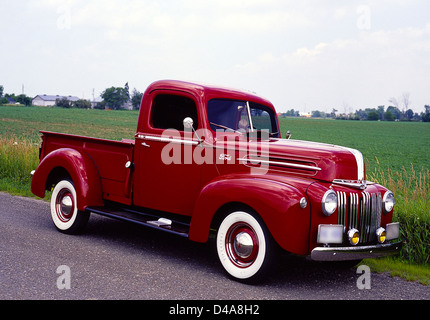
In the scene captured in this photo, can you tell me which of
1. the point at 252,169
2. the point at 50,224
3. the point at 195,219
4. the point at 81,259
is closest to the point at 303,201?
the point at 252,169

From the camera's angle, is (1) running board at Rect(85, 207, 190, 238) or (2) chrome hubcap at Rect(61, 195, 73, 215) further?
(2) chrome hubcap at Rect(61, 195, 73, 215)

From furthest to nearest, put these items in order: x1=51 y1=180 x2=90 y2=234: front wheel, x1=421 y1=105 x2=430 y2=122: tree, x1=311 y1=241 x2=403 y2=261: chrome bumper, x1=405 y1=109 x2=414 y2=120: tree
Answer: x1=405 y1=109 x2=414 y2=120: tree → x1=421 y1=105 x2=430 y2=122: tree → x1=51 y1=180 x2=90 y2=234: front wheel → x1=311 y1=241 x2=403 y2=261: chrome bumper

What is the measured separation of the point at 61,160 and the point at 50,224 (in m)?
1.16

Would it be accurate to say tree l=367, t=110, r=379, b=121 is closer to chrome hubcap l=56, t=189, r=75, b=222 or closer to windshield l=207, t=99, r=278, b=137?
windshield l=207, t=99, r=278, b=137

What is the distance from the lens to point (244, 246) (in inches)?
187

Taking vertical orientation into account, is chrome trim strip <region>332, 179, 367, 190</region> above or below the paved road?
above

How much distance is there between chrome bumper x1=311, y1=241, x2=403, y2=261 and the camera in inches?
170

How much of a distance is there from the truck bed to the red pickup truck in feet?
0.04

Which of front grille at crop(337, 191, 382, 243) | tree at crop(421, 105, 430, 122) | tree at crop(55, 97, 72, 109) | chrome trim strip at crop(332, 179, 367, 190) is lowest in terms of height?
front grille at crop(337, 191, 382, 243)

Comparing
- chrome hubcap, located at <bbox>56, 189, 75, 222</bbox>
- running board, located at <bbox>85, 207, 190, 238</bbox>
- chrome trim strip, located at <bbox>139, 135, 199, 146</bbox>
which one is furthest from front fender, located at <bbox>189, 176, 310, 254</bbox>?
chrome hubcap, located at <bbox>56, 189, 75, 222</bbox>

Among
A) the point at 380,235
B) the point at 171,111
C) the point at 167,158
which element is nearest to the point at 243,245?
the point at 380,235

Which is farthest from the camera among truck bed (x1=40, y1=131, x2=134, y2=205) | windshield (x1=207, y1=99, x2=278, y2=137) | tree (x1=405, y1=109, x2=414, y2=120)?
tree (x1=405, y1=109, x2=414, y2=120)

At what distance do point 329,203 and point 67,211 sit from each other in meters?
3.79
